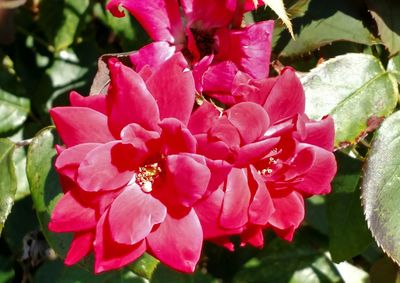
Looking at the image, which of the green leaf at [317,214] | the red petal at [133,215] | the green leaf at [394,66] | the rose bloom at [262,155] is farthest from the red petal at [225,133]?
the green leaf at [317,214]

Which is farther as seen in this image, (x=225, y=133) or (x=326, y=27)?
(x=326, y=27)

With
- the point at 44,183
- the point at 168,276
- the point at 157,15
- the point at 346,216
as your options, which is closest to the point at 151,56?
the point at 157,15

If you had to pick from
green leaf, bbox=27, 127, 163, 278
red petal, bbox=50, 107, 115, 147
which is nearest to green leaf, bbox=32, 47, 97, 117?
green leaf, bbox=27, 127, 163, 278

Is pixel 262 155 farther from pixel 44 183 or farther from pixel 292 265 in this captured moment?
pixel 292 265

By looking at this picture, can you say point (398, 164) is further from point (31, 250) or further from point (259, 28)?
point (31, 250)

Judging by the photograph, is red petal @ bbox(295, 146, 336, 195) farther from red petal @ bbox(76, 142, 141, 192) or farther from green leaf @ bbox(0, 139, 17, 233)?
green leaf @ bbox(0, 139, 17, 233)

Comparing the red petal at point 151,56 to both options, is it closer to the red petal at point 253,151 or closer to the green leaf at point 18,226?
the red petal at point 253,151

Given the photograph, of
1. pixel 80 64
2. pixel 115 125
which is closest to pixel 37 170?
pixel 115 125
